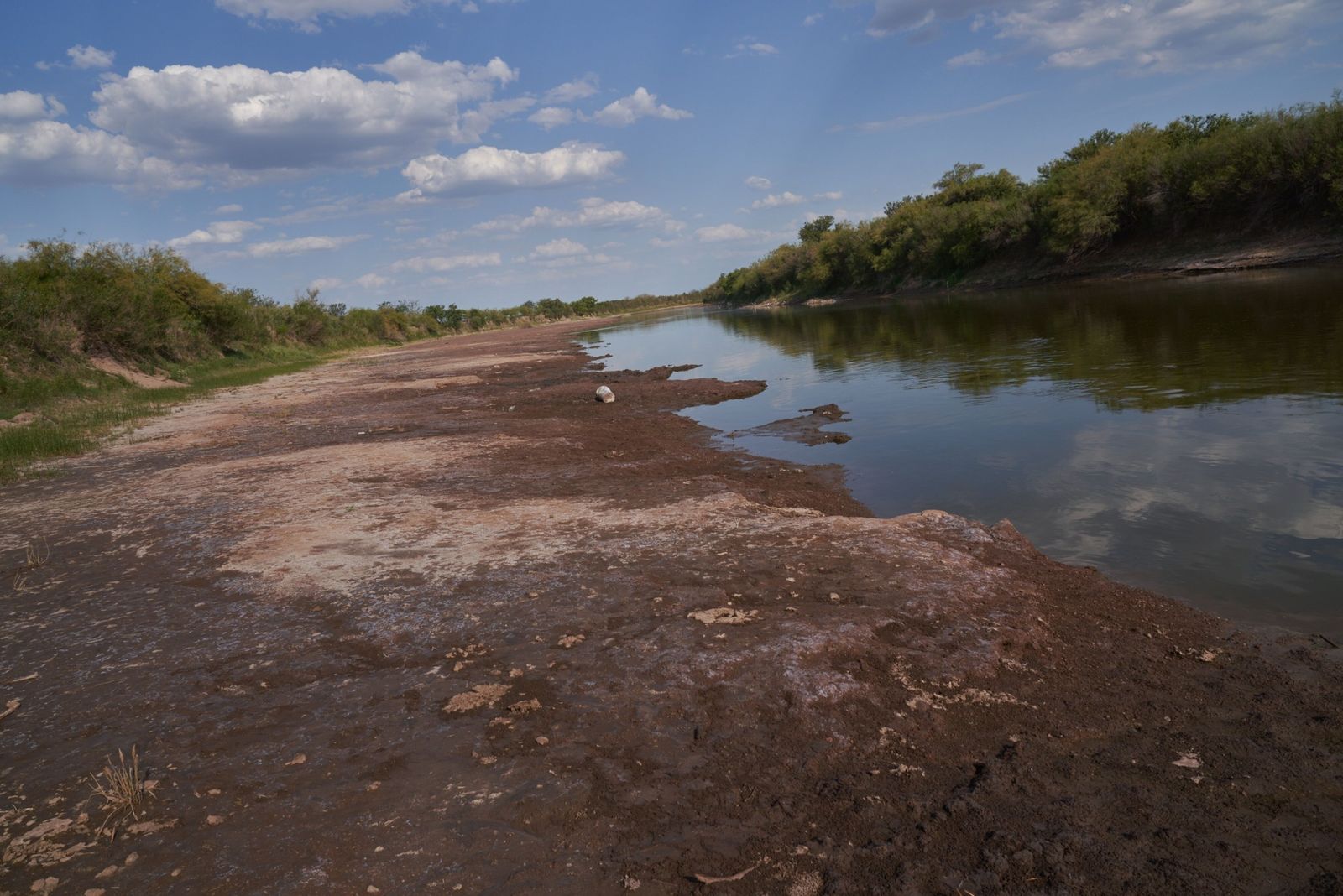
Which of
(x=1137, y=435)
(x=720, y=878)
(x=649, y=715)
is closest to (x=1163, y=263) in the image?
(x=1137, y=435)

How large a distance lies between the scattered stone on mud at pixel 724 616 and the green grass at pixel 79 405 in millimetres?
12813

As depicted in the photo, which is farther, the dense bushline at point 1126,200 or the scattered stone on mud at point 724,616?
the dense bushline at point 1126,200

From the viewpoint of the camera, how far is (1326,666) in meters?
4.56

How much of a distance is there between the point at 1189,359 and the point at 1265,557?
12.1 m

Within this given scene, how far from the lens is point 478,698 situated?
466 cm

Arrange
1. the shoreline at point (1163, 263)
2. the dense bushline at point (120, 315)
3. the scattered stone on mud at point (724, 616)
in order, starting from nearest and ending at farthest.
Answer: the scattered stone on mud at point (724, 616) < the dense bushline at point (120, 315) < the shoreline at point (1163, 263)

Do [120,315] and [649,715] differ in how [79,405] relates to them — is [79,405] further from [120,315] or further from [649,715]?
[649,715]

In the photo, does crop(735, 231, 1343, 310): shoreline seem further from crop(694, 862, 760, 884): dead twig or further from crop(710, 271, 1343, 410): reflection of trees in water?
crop(694, 862, 760, 884): dead twig

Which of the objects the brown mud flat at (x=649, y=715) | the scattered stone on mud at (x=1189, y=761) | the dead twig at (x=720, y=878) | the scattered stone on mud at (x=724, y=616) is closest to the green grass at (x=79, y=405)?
the brown mud flat at (x=649, y=715)

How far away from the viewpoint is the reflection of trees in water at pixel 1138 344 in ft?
46.2

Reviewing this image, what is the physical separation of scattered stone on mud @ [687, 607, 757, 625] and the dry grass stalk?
329cm

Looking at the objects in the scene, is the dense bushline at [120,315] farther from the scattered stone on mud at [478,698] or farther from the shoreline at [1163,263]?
the shoreline at [1163,263]

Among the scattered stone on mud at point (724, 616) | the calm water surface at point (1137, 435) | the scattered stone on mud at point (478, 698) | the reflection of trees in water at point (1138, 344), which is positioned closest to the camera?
the scattered stone on mud at point (478, 698)

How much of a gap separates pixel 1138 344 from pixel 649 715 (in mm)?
20188
